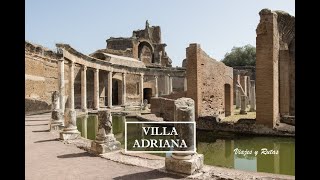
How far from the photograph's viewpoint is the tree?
6046cm

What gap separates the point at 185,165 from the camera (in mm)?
5738

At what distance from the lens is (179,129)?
611cm

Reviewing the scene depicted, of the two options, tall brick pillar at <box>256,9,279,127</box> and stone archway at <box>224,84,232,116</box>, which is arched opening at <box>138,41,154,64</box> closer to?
stone archway at <box>224,84,232,116</box>

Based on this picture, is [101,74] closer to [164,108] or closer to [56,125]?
[164,108]

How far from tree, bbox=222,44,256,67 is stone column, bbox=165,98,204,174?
186 feet

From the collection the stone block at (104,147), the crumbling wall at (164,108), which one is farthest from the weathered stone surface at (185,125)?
the crumbling wall at (164,108)

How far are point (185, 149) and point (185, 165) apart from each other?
339mm

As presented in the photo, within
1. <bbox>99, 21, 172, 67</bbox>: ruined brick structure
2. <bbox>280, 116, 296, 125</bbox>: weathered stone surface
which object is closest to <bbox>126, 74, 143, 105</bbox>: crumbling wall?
<bbox>99, 21, 172, 67</bbox>: ruined brick structure

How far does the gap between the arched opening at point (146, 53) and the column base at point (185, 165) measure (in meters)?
38.5

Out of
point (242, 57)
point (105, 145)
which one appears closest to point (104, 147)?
point (105, 145)

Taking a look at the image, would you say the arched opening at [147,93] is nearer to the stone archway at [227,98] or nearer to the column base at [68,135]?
the stone archway at [227,98]

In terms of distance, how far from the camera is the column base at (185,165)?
5.71 m
